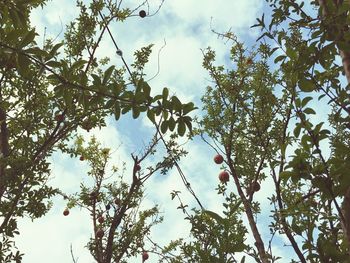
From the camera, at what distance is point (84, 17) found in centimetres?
704

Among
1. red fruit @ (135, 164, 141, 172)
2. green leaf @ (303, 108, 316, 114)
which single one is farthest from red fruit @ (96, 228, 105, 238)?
green leaf @ (303, 108, 316, 114)

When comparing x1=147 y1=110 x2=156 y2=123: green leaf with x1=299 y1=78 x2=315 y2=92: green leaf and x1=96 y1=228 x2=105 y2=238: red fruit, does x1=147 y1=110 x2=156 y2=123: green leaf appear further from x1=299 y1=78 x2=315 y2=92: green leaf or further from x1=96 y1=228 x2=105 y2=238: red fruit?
x1=96 y1=228 x2=105 y2=238: red fruit

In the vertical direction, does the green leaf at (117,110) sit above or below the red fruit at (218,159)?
below

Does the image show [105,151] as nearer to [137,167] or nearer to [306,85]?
[137,167]

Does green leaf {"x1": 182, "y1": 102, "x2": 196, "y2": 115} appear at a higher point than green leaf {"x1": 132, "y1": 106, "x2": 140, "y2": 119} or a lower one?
lower

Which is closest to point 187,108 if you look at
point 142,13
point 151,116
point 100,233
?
point 151,116

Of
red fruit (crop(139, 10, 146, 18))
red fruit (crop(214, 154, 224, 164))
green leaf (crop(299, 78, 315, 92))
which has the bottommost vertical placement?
green leaf (crop(299, 78, 315, 92))

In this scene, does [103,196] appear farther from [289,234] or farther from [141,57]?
[289,234]

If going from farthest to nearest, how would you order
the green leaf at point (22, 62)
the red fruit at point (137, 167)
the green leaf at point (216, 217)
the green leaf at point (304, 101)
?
the red fruit at point (137, 167) < the green leaf at point (304, 101) < the green leaf at point (22, 62) < the green leaf at point (216, 217)

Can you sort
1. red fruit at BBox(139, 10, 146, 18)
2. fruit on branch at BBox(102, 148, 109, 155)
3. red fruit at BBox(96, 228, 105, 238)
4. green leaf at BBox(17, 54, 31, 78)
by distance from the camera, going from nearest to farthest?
green leaf at BBox(17, 54, 31, 78), red fruit at BBox(139, 10, 146, 18), red fruit at BBox(96, 228, 105, 238), fruit on branch at BBox(102, 148, 109, 155)

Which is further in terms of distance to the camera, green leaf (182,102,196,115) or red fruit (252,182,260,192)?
red fruit (252,182,260,192)

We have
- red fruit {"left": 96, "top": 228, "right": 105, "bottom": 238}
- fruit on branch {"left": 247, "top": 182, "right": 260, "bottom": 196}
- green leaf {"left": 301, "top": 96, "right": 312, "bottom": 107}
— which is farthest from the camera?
red fruit {"left": 96, "top": 228, "right": 105, "bottom": 238}

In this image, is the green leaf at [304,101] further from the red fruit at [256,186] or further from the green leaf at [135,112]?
the red fruit at [256,186]

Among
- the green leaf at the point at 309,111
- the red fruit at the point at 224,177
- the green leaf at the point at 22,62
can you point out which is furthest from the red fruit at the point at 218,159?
the green leaf at the point at 22,62
